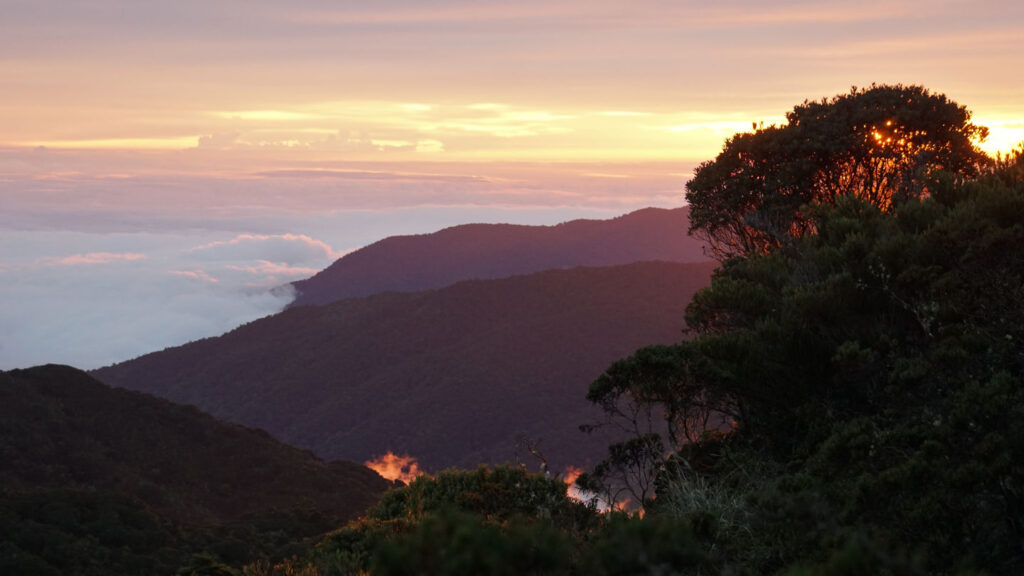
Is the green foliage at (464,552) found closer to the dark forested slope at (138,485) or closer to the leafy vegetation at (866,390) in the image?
the leafy vegetation at (866,390)

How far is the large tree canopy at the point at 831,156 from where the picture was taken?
72.7 feet

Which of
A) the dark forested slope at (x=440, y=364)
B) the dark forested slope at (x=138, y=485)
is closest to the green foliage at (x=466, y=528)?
the dark forested slope at (x=138, y=485)

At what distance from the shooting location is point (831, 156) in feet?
73.9

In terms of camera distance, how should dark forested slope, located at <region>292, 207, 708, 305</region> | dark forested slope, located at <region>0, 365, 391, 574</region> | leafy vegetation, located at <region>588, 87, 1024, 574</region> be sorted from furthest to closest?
dark forested slope, located at <region>292, 207, 708, 305</region>, dark forested slope, located at <region>0, 365, 391, 574</region>, leafy vegetation, located at <region>588, 87, 1024, 574</region>

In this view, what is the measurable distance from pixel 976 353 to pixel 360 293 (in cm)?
18637

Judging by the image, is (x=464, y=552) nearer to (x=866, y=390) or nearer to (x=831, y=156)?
(x=866, y=390)

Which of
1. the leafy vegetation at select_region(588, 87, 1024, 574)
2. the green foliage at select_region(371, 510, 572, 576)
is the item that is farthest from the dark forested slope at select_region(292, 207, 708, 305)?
the green foliage at select_region(371, 510, 572, 576)

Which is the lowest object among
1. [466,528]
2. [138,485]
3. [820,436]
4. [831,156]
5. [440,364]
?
[440,364]

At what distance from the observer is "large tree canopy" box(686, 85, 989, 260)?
2217cm

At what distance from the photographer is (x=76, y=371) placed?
57.3 m

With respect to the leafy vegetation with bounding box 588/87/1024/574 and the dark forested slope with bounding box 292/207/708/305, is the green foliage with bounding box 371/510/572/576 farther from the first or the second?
the dark forested slope with bounding box 292/207/708/305

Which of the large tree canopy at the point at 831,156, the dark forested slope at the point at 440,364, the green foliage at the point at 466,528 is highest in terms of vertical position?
the large tree canopy at the point at 831,156

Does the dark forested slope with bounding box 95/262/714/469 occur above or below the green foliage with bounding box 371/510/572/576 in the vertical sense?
below

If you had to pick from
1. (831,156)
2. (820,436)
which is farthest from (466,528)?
(831,156)
